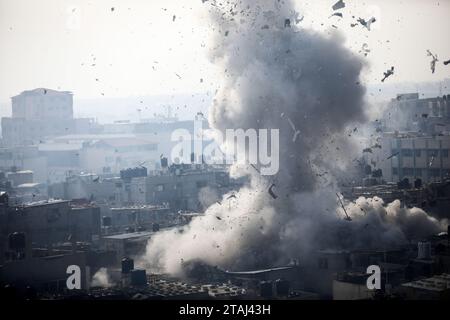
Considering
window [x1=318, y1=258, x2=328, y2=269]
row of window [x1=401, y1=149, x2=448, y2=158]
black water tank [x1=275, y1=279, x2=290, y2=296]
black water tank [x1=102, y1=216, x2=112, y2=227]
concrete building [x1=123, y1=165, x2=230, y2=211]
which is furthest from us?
row of window [x1=401, y1=149, x2=448, y2=158]

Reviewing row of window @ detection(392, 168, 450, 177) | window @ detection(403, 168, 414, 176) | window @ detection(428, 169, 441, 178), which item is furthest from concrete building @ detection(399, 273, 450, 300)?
window @ detection(403, 168, 414, 176)

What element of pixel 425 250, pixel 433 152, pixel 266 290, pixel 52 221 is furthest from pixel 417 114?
pixel 266 290

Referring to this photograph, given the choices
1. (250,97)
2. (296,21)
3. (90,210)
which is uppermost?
(296,21)

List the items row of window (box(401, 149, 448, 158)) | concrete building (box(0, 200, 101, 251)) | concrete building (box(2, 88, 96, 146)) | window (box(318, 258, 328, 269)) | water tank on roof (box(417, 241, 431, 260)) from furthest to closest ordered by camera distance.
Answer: concrete building (box(2, 88, 96, 146))
row of window (box(401, 149, 448, 158))
concrete building (box(0, 200, 101, 251))
window (box(318, 258, 328, 269))
water tank on roof (box(417, 241, 431, 260))

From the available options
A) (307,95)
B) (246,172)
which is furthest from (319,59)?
(246,172)

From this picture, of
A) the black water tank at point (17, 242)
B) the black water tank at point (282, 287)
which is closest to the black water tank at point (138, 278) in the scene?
the black water tank at point (282, 287)

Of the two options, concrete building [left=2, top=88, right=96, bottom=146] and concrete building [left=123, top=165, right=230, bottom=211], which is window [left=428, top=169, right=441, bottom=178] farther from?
concrete building [left=2, top=88, right=96, bottom=146]
